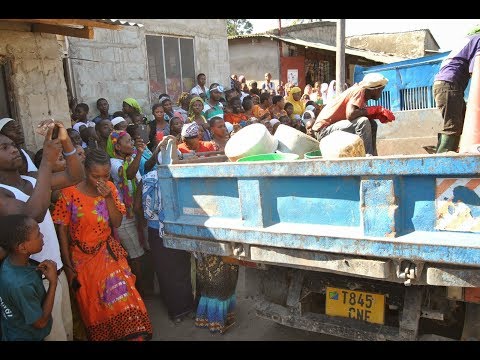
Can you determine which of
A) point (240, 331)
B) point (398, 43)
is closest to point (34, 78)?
point (240, 331)

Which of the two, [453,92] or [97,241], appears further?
[97,241]

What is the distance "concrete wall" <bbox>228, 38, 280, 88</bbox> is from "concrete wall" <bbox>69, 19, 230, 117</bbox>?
19.3 ft

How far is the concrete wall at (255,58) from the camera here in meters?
14.7

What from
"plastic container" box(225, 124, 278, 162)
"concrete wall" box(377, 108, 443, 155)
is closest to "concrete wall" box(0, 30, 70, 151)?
"plastic container" box(225, 124, 278, 162)

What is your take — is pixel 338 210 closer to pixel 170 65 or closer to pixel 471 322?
pixel 471 322

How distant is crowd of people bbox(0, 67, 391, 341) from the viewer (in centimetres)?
236

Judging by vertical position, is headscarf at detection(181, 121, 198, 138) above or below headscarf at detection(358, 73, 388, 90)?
below

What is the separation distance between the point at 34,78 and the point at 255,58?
1107 cm

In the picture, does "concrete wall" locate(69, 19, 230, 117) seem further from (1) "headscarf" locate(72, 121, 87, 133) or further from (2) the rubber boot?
(2) the rubber boot

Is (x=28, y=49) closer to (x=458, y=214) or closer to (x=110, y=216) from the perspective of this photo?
(x=110, y=216)

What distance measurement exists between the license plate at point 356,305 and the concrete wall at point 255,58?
12657 millimetres

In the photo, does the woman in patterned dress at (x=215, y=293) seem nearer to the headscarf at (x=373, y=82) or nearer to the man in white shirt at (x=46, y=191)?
the man in white shirt at (x=46, y=191)

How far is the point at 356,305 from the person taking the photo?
2.47 metres
